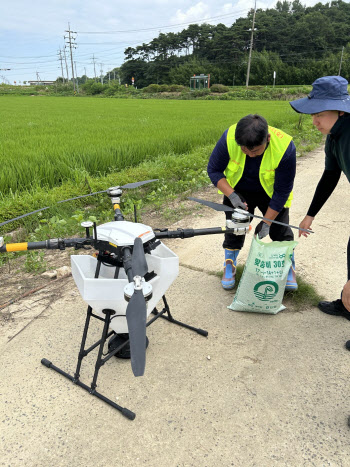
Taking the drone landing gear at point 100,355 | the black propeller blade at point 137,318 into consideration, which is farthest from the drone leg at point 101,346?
the black propeller blade at point 137,318

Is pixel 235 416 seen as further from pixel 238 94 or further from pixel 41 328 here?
pixel 238 94

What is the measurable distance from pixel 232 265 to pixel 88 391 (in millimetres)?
1597

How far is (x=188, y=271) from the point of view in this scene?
10.5 ft

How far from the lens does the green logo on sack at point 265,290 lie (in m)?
2.41

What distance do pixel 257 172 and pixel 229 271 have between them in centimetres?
90

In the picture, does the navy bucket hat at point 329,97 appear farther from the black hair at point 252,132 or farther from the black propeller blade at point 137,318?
the black propeller blade at point 137,318

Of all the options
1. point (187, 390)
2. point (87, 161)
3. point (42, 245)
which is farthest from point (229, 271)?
point (87, 161)

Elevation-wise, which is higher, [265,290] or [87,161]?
→ [87,161]

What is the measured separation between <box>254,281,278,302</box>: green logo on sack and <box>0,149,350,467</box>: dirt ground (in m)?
0.20

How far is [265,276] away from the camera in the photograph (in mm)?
2373

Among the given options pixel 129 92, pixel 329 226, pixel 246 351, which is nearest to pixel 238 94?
pixel 129 92

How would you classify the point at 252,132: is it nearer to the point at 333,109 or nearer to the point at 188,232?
the point at 333,109

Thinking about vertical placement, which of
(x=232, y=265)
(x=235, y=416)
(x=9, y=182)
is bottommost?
(x=235, y=416)

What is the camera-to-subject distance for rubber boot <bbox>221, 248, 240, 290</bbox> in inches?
114
